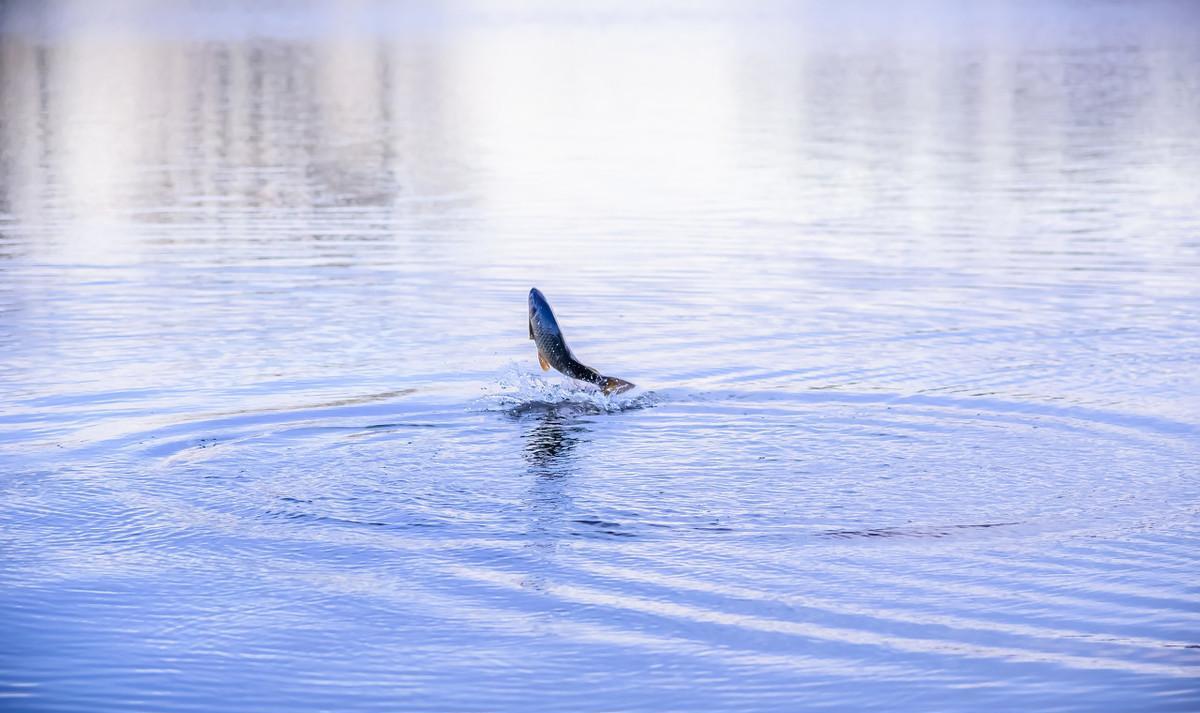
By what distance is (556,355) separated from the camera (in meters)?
13.2

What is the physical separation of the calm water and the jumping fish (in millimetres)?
202

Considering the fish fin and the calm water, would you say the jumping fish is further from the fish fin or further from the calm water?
the calm water

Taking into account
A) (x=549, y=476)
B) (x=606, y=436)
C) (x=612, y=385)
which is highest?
(x=612, y=385)

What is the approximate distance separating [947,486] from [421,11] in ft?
609

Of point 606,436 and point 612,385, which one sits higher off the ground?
point 612,385

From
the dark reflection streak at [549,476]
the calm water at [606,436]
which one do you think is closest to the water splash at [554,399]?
the calm water at [606,436]

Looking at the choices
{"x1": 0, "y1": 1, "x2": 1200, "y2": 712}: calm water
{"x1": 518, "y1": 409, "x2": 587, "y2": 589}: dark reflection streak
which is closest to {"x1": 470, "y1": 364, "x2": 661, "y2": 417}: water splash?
{"x1": 0, "y1": 1, "x2": 1200, "y2": 712}: calm water

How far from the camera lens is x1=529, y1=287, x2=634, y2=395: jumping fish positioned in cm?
1316

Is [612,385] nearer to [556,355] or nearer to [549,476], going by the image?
[556,355]

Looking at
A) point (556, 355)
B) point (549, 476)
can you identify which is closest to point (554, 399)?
point (556, 355)

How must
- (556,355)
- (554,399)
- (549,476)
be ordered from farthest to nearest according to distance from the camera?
(554,399) < (556,355) < (549,476)

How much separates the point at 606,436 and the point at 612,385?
1071 mm

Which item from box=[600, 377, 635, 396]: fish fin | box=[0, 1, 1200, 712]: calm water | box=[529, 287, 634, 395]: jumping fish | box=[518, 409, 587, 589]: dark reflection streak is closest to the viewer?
box=[0, 1, 1200, 712]: calm water

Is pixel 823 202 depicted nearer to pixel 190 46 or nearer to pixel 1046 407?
pixel 1046 407
